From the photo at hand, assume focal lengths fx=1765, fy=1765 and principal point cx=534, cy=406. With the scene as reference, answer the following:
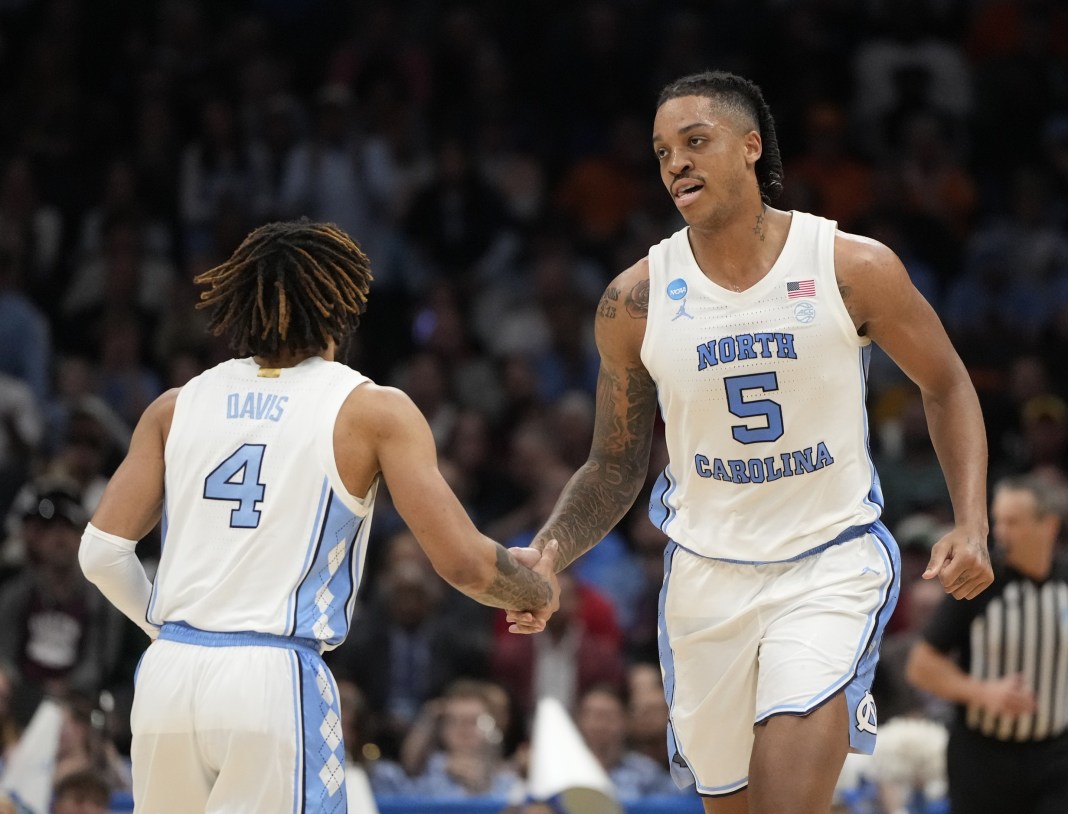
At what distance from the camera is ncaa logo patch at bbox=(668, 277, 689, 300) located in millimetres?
5316

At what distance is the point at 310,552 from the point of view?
4449 mm

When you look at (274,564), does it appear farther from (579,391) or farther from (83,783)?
(579,391)

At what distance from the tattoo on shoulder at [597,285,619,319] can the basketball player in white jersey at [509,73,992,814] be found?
4.3 inches

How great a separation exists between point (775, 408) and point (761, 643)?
0.68 metres

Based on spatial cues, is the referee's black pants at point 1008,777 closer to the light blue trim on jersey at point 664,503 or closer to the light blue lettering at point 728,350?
the light blue trim on jersey at point 664,503

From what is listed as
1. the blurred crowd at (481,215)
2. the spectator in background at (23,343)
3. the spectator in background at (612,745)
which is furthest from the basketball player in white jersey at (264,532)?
the spectator in background at (23,343)

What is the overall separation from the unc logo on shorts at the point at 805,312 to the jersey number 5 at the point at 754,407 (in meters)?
0.18

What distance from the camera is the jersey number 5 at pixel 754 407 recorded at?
5.12m

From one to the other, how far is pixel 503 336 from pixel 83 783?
5.68m

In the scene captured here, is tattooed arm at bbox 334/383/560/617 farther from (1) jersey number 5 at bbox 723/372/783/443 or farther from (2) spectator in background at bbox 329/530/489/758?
(2) spectator in background at bbox 329/530/489/758

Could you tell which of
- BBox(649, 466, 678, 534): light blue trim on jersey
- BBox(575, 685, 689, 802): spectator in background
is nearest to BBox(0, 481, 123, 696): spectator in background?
BBox(575, 685, 689, 802): spectator in background

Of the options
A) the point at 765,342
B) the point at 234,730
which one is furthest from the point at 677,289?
the point at 234,730

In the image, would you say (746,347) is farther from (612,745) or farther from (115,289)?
(115,289)

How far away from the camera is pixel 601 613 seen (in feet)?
32.6
